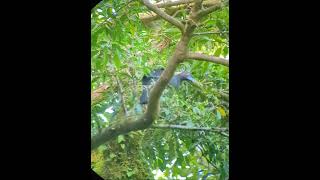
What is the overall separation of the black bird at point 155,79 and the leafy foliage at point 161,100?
0.02 metres

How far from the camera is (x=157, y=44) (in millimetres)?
2328

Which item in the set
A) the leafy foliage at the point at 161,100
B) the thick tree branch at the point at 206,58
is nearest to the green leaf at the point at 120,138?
the leafy foliage at the point at 161,100

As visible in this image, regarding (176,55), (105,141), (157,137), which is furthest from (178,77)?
(105,141)

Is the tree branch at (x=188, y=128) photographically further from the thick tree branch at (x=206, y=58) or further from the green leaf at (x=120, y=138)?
the thick tree branch at (x=206, y=58)

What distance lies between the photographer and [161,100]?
85.4 inches

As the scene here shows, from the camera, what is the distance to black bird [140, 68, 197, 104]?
2.21 metres

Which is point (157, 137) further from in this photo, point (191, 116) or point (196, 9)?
point (196, 9)

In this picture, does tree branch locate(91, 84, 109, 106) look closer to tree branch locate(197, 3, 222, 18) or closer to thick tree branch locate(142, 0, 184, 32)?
thick tree branch locate(142, 0, 184, 32)

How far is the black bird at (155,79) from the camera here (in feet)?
7.23

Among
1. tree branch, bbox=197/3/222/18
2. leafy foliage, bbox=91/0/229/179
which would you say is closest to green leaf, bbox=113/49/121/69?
leafy foliage, bbox=91/0/229/179

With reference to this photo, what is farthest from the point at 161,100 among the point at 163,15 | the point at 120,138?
the point at 163,15

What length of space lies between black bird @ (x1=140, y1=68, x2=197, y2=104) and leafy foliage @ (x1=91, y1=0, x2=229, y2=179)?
0.02 m

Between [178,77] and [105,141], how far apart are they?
43 cm

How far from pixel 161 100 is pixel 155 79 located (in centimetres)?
12
